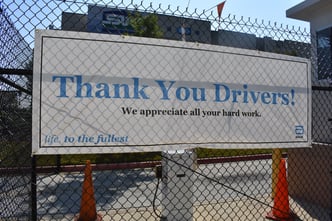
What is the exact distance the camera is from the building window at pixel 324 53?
20.0 feet

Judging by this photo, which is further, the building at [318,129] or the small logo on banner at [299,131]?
the building at [318,129]

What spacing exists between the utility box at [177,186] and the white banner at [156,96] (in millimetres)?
1377

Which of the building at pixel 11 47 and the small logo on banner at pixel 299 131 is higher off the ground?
the building at pixel 11 47

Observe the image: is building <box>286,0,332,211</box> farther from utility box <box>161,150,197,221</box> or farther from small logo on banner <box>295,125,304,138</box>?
utility box <box>161,150,197,221</box>

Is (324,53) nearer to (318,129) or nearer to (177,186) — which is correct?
(318,129)

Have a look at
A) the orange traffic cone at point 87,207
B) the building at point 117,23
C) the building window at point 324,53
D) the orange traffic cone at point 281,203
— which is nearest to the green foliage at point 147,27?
the building at point 117,23

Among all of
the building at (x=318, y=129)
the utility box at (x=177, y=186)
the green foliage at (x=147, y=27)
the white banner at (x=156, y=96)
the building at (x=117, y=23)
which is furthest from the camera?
the green foliage at (x=147, y=27)

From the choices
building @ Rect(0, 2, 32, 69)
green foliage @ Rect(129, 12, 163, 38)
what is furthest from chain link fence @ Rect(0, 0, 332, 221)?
green foliage @ Rect(129, 12, 163, 38)

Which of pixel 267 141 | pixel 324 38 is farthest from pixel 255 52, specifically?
pixel 324 38

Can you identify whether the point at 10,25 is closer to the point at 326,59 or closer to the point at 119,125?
the point at 119,125

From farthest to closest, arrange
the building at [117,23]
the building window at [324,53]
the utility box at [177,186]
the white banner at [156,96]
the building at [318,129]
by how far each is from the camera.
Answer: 1. the building window at [324,53]
2. the building at [318,129]
3. the utility box at [177,186]
4. the building at [117,23]
5. the white banner at [156,96]

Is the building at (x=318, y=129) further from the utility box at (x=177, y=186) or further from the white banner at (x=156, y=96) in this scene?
the utility box at (x=177, y=186)

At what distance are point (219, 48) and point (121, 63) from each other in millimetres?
1014

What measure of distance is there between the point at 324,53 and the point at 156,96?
15.6 feet
